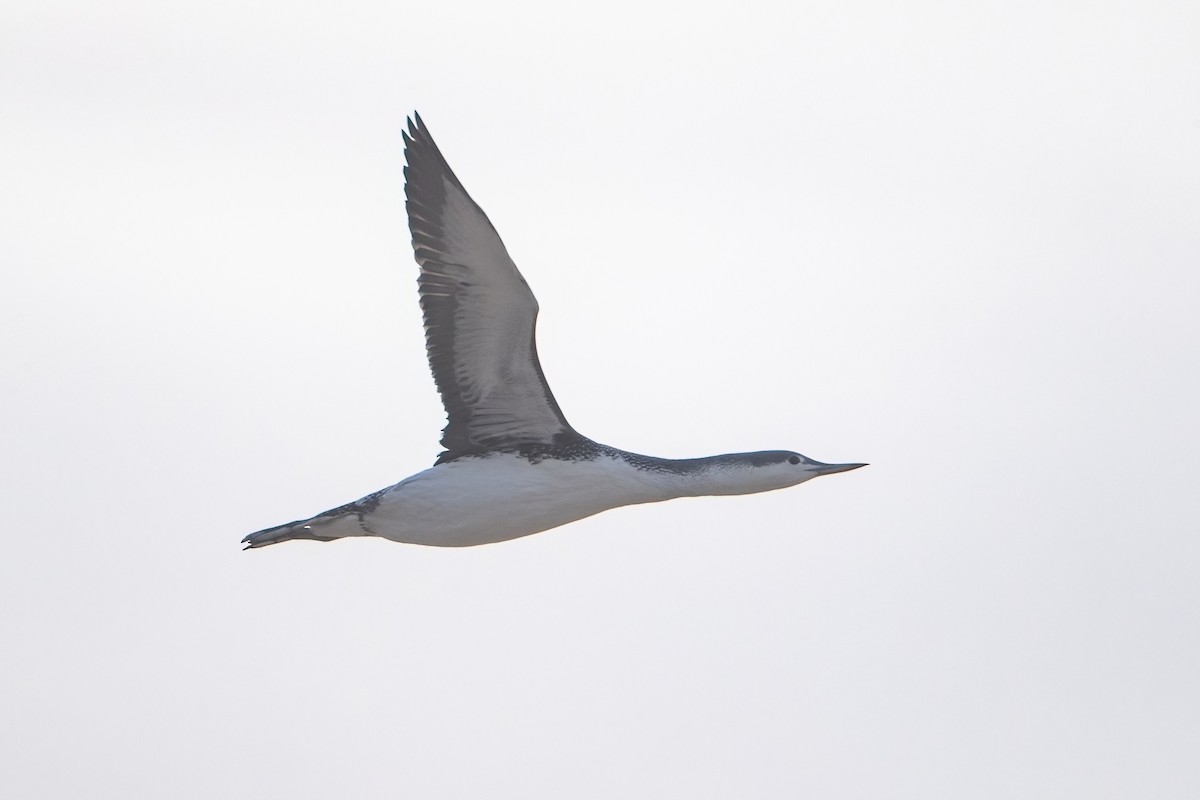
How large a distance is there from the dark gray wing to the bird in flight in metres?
0.01

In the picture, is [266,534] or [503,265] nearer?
[503,265]

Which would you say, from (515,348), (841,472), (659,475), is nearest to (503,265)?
(515,348)

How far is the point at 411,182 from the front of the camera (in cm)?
2355

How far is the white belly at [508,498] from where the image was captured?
77.3 ft

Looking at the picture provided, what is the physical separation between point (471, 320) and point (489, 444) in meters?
1.37

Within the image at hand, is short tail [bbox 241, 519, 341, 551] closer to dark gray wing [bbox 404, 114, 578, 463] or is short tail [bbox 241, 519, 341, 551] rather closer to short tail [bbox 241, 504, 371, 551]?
short tail [bbox 241, 504, 371, 551]

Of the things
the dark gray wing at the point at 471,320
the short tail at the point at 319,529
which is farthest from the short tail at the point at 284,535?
the dark gray wing at the point at 471,320

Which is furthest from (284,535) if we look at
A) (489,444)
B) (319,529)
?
(489,444)

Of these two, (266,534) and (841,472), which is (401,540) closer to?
(266,534)

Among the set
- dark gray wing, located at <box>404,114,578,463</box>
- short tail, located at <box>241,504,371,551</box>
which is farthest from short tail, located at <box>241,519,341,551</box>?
dark gray wing, located at <box>404,114,578,463</box>

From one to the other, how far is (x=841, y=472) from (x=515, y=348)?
3.68m

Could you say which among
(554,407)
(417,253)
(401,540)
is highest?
(417,253)

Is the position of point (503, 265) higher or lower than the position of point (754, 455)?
higher

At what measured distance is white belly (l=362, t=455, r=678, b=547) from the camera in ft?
77.3
